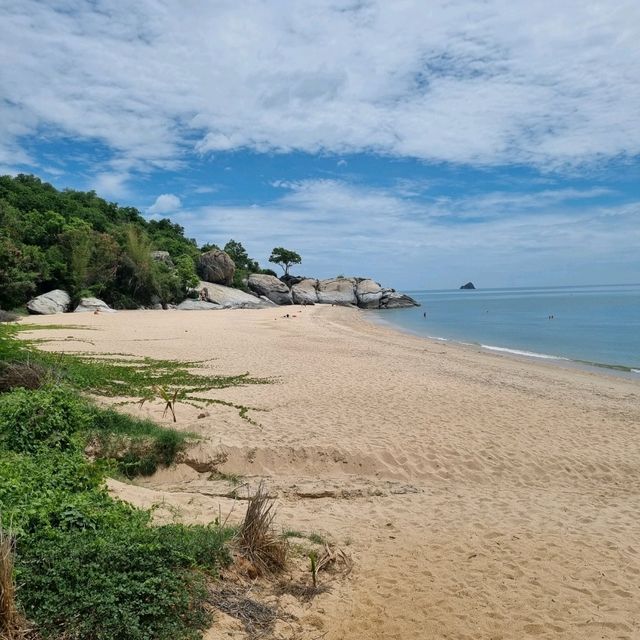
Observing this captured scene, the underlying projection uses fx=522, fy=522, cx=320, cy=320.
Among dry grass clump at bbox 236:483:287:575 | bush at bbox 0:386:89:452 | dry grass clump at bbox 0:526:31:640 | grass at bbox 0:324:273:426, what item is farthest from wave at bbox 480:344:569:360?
dry grass clump at bbox 0:526:31:640

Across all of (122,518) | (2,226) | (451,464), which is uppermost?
(2,226)

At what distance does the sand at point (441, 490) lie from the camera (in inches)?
191

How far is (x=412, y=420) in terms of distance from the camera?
1190 cm

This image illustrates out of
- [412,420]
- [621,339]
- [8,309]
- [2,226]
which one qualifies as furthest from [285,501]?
[2,226]

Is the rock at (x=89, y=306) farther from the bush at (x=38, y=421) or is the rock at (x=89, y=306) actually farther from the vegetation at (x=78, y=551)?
the vegetation at (x=78, y=551)

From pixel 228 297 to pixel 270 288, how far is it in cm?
1335

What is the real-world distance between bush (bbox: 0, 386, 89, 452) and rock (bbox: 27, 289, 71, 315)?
115ft

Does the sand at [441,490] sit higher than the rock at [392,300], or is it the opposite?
the rock at [392,300]

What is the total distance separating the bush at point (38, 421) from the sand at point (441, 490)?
1.38m

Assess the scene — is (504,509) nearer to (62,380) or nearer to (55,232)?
(62,380)

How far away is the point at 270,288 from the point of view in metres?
75.2

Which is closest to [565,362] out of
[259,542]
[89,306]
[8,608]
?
[259,542]

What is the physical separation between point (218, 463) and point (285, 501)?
6.45 ft

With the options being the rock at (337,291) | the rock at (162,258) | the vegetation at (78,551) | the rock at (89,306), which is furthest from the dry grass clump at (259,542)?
the rock at (337,291)
